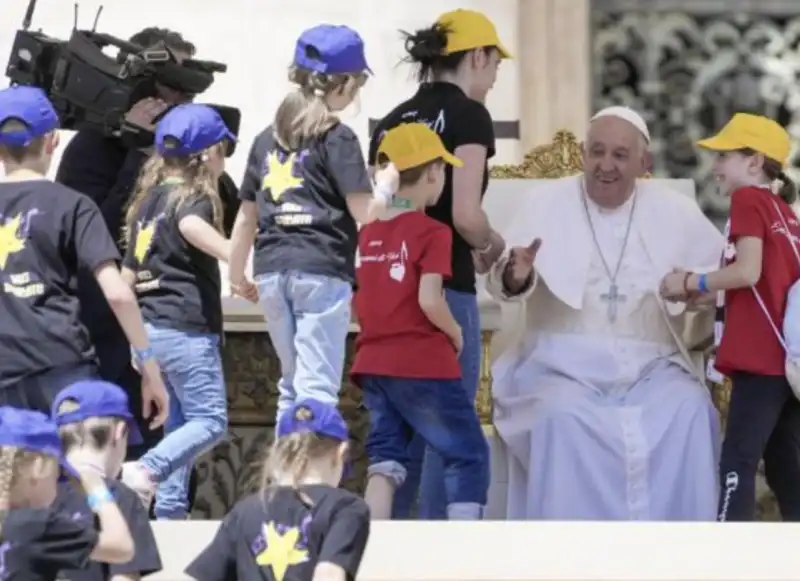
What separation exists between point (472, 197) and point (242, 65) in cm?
299

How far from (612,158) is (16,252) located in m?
2.69

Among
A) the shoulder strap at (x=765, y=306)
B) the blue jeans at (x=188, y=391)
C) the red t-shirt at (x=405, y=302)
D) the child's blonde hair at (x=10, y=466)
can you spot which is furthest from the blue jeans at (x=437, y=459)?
the child's blonde hair at (x=10, y=466)

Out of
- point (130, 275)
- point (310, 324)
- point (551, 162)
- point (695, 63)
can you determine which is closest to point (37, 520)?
point (310, 324)

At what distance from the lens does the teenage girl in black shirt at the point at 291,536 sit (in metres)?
6.25

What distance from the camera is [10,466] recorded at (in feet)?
19.8

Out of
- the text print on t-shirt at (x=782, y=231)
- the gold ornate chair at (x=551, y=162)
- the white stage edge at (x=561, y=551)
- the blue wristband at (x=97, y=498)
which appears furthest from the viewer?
the gold ornate chair at (x=551, y=162)

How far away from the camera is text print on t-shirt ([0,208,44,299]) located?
751 centimetres

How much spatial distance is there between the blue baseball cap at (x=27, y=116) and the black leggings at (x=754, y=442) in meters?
2.50

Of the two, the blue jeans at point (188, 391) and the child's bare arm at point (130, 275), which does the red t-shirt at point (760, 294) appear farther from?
the child's bare arm at point (130, 275)

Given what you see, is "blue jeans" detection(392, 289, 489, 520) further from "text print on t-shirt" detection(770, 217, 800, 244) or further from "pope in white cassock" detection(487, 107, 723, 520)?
"text print on t-shirt" detection(770, 217, 800, 244)

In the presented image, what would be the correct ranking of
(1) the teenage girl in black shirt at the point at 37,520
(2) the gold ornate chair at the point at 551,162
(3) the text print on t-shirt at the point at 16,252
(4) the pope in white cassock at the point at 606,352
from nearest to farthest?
(1) the teenage girl in black shirt at the point at 37,520 < (3) the text print on t-shirt at the point at 16,252 < (4) the pope in white cassock at the point at 606,352 < (2) the gold ornate chair at the point at 551,162

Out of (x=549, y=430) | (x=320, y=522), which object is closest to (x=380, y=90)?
(x=549, y=430)

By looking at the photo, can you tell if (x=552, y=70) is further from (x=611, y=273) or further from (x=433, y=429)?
(x=433, y=429)

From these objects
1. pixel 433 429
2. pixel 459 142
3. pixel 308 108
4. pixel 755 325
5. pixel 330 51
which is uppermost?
pixel 330 51
